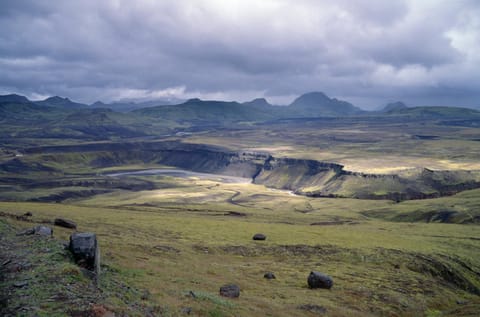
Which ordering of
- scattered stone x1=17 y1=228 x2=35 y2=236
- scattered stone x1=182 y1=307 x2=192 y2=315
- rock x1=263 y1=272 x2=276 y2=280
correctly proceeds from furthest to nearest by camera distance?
rock x1=263 y1=272 x2=276 y2=280 → scattered stone x1=17 y1=228 x2=35 y2=236 → scattered stone x1=182 y1=307 x2=192 y2=315

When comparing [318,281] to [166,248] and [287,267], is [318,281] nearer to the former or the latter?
[287,267]

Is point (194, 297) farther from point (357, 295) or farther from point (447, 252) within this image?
point (447, 252)

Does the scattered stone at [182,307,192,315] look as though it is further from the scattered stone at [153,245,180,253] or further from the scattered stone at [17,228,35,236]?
the scattered stone at [153,245,180,253]

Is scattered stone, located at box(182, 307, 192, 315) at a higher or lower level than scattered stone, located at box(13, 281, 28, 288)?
lower

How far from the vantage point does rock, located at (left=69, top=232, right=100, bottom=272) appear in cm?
Result: 3741

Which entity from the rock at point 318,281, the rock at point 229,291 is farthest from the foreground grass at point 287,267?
the rock at point 318,281

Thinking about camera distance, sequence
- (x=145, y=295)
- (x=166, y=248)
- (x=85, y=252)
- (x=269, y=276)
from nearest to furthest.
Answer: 1. (x=145, y=295)
2. (x=85, y=252)
3. (x=269, y=276)
4. (x=166, y=248)

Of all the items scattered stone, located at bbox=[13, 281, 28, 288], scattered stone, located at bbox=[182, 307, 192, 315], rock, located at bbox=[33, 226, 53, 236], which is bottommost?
scattered stone, located at bbox=[182, 307, 192, 315]

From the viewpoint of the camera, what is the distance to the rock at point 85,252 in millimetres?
37406

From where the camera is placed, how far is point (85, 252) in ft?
124

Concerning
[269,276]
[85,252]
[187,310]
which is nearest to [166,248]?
[269,276]

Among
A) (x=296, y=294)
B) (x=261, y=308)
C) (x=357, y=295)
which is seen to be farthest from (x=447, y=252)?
(x=261, y=308)

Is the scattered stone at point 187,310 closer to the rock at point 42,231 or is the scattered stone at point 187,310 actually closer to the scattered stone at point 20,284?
the scattered stone at point 20,284

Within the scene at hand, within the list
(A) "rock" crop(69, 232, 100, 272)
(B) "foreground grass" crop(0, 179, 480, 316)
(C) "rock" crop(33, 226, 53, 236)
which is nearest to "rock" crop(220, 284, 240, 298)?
(B) "foreground grass" crop(0, 179, 480, 316)
